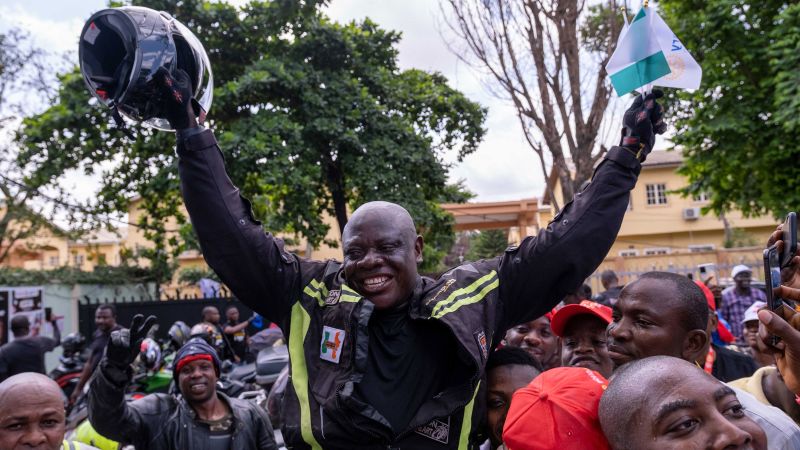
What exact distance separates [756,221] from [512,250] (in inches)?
1606

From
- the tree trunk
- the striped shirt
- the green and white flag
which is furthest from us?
the tree trunk

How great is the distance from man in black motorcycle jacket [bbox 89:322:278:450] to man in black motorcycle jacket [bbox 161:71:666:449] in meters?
1.44

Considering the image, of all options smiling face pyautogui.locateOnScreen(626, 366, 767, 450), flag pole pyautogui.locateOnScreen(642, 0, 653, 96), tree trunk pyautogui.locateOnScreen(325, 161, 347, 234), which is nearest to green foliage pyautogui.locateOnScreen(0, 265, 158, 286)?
tree trunk pyautogui.locateOnScreen(325, 161, 347, 234)

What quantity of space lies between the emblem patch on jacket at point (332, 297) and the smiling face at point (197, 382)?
2189 millimetres

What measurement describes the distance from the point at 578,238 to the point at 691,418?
0.66m

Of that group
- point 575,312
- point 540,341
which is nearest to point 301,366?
point 575,312

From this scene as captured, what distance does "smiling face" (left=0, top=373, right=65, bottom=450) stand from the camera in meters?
2.84

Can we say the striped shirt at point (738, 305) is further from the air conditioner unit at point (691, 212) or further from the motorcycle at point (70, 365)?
the air conditioner unit at point (691, 212)

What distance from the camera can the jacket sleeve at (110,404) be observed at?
11.2 feet

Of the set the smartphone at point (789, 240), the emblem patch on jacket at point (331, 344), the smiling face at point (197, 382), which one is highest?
the smartphone at point (789, 240)

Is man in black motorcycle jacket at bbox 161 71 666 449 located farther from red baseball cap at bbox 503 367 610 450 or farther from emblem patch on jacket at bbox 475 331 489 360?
red baseball cap at bbox 503 367 610 450

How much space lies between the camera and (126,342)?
332 centimetres

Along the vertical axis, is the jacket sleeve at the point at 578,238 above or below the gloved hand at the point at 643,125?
below

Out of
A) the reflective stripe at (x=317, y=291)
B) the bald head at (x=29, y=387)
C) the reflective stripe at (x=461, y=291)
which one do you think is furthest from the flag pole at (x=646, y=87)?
the bald head at (x=29, y=387)
